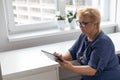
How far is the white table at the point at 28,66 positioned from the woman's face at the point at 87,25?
0.36 meters

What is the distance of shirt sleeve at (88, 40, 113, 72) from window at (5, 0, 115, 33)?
0.88 meters

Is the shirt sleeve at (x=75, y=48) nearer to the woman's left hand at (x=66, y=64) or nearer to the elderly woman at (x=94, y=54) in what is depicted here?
the elderly woman at (x=94, y=54)

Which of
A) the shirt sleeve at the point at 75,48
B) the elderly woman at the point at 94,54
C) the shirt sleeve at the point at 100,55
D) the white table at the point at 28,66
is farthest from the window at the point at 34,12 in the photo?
the shirt sleeve at the point at 100,55

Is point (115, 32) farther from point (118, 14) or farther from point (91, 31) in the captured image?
point (91, 31)

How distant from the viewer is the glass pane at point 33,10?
87.5 inches

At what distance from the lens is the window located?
2175mm

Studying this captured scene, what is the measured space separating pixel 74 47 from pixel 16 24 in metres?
0.71

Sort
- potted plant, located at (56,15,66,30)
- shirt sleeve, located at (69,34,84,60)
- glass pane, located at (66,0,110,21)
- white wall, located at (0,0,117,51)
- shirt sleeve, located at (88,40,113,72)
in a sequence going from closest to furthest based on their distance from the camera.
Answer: shirt sleeve, located at (88,40,113,72) < shirt sleeve, located at (69,34,84,60) < white wall, located at (0,0,117,51) < potted plant, located at (56,15,66,30) < glass pane, located at (66,0,110,21)

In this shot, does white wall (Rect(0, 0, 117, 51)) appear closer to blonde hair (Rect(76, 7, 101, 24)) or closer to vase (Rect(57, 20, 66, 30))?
vase (Rect(57, 20, 66, 30))

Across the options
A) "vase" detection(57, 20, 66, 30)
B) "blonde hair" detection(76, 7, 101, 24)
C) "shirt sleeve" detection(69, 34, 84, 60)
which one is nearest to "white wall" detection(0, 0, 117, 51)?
"vase" detection(57, 20, 66, 30)

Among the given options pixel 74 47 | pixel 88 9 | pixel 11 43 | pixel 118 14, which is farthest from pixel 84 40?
pixel 118 14

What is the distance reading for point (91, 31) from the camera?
5.42 ft

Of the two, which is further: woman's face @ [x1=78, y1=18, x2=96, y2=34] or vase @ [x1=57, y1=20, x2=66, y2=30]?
vase @ [x1=57, y1=20, x2=66, y2=30]

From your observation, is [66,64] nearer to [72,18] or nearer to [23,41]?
[23,41]
